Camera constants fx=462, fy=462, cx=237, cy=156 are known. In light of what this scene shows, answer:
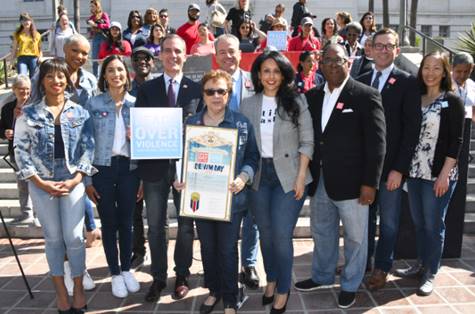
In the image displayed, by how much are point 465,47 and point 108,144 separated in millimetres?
10627

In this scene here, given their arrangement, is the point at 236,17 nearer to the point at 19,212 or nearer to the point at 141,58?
the point at 141,58

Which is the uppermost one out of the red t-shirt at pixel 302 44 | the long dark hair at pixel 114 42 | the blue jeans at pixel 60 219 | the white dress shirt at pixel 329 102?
the red t-shirt at pixel 302 44

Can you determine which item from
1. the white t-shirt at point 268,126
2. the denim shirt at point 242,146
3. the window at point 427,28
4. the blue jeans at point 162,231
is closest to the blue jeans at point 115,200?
the blue jeans at point 162,231

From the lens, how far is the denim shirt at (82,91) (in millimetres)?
3900

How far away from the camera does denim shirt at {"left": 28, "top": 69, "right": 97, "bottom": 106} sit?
3900mm

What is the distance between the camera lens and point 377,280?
4.61 metres

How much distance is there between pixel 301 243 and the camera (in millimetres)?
6066

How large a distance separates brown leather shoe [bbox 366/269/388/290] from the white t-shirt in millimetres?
1803

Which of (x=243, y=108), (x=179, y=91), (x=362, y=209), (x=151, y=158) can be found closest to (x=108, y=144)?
(x=151, y=158)

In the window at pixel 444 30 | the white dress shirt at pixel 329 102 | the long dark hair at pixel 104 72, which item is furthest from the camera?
the window at pixel 444 30

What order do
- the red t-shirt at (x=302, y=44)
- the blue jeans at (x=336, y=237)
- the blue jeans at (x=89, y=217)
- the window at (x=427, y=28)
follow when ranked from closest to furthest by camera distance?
the blue jeans at (x=336, y=237), the blue jeans at (x=89, y=217), the red t-shirt at (x=302, y=44), the window at (x=427, y=28)

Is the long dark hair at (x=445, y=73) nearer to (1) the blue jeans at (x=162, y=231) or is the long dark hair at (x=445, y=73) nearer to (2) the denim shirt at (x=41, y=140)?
(1) the blue jeans at (x=162, y=231)

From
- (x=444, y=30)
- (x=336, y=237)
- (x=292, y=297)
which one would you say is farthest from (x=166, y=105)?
(x=444, y=30)

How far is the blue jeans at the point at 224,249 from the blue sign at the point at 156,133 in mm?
675
